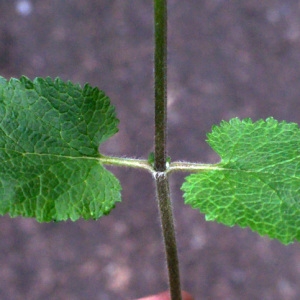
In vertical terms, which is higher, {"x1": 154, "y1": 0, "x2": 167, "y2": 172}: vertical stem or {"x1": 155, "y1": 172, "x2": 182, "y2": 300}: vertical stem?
{"x1": 154, "y1": 0, "x2": 167, "y2": 172}: vertical stem

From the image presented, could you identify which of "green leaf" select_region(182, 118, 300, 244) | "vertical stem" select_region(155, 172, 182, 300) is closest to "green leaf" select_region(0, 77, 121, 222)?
"vertical stem" select_region(155, 172, 182, 300)

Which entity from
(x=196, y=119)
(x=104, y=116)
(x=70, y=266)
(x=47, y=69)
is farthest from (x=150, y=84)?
(x=104, y=116)

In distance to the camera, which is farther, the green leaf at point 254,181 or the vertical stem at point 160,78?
the green leaf at point 254,181

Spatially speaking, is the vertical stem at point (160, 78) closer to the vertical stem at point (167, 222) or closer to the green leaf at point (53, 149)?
the vertical stem at point (167, 222)

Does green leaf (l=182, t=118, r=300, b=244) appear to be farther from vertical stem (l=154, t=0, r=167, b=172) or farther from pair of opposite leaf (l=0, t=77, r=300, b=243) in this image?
vertical stem (l=154, t=0, r=167, b=172)

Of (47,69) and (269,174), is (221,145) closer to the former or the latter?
(269,174)

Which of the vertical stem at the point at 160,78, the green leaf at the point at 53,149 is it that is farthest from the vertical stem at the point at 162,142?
the green leaf at the point at 53,149

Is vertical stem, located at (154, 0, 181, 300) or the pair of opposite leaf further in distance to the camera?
the pair of opposite leaf

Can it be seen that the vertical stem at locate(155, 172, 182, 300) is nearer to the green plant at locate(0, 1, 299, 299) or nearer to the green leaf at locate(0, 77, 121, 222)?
the green plant at locate(0, 1, 299, 299)
